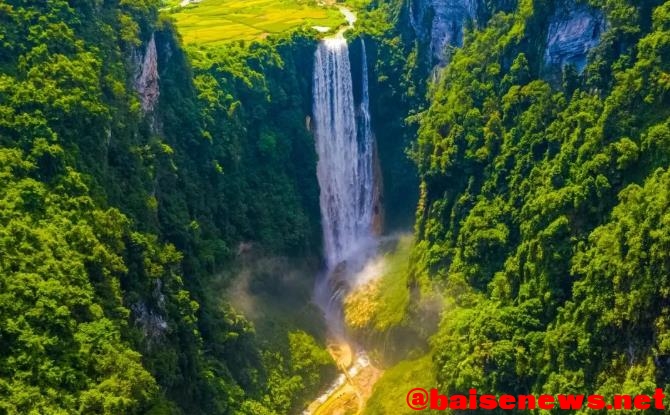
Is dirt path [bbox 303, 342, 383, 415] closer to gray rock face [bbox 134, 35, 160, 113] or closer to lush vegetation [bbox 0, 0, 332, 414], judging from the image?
lush vegetation [bbox 0, 0, 332, 414]

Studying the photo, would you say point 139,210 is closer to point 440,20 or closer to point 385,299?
point 385,299

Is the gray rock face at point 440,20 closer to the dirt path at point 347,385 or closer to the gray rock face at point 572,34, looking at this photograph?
the gray rock face at point 572,34

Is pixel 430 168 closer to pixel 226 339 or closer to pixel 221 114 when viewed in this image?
pixel 221 114

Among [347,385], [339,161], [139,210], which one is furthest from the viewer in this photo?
[339,161]

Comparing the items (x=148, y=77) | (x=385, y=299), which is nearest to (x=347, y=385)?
(x=385, y=299)

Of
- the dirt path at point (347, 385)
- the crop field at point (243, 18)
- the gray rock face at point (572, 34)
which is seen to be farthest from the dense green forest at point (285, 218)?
the crop field at point (243, 18)

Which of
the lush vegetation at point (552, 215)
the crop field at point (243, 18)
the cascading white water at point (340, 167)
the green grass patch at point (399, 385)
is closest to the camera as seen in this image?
the lush vegetation at point (552, 215)
